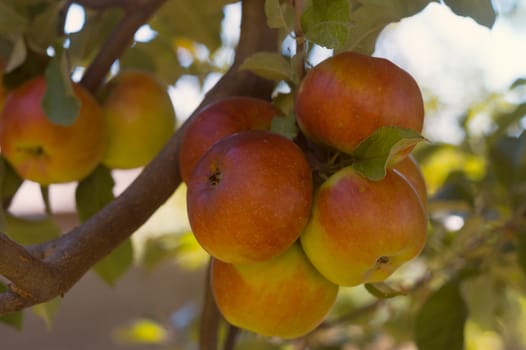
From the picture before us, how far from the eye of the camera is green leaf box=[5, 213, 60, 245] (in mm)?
923

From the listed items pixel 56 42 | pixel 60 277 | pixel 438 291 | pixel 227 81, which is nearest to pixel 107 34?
pixel 56 42

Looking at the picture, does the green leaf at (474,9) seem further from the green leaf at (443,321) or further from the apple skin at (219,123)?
the green leaf at (443,321)

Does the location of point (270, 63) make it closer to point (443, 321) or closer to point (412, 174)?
point (412, 174)

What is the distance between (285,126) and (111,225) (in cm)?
18

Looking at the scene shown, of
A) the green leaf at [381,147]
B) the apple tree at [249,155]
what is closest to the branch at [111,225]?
the apple tree at [249,155]

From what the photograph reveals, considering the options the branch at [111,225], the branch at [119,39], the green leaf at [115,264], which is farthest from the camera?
the green leaf at [115,264]

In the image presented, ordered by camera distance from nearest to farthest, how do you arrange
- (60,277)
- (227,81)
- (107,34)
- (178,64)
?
1. (60,277)
2. (227,81)
3. (107,34)
4. (178,64)

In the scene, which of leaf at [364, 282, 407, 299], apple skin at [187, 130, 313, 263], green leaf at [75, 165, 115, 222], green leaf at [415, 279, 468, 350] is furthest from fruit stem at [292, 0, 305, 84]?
green leaf at [415, 279, 468, 350]

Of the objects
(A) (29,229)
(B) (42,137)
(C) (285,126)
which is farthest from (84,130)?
(C) (285,126)

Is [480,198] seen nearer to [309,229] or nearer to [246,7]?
[246,7]

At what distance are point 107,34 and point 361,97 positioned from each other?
1.70ft

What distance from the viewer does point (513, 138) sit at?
1.19 meters

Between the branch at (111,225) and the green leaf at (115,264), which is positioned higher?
the branch at (111,225)

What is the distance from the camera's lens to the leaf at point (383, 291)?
65cm
